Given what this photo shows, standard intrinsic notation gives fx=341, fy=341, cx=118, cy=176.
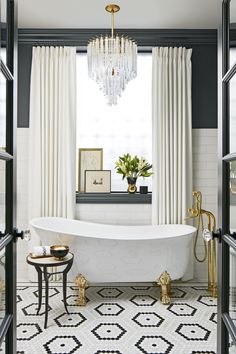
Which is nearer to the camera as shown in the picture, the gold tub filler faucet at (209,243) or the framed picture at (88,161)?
the gold tub filler faucet at (209,243)

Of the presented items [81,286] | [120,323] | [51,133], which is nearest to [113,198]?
[51,133]

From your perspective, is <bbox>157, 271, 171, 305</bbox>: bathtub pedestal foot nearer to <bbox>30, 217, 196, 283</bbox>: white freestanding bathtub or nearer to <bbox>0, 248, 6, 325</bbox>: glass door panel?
<bbox>30, 217, 196, 283</bbox>: white freestanding bathtub

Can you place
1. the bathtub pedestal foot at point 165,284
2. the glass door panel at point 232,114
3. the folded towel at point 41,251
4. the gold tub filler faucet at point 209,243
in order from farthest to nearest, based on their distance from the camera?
the gold tub filler faucet at point 209,243
the bathtub pedestal foot at point 165,284
the folded towel at point 41,251
the glass door panel at point 232,114

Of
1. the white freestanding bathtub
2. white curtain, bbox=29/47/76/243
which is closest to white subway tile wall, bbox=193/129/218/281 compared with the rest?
the white freestanding bathtub

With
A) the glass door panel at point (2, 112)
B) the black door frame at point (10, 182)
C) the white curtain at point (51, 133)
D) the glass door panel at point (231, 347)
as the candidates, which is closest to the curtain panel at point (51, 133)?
the white curtain at point (51, 133)

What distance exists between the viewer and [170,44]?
3955 mm

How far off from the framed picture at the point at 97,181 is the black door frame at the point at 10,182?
8.64 ft

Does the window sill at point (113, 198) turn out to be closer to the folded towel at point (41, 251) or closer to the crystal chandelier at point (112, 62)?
the folded towel at point (41, 251)

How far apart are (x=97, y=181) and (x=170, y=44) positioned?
5.93 ft

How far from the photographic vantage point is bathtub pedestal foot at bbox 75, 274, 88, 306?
318 cm

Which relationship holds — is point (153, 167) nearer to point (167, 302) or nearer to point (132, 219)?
point (132, 219)

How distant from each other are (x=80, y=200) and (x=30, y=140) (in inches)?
35.3

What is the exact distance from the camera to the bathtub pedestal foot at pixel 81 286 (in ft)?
10.4

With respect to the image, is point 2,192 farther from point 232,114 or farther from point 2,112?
point 232,114
